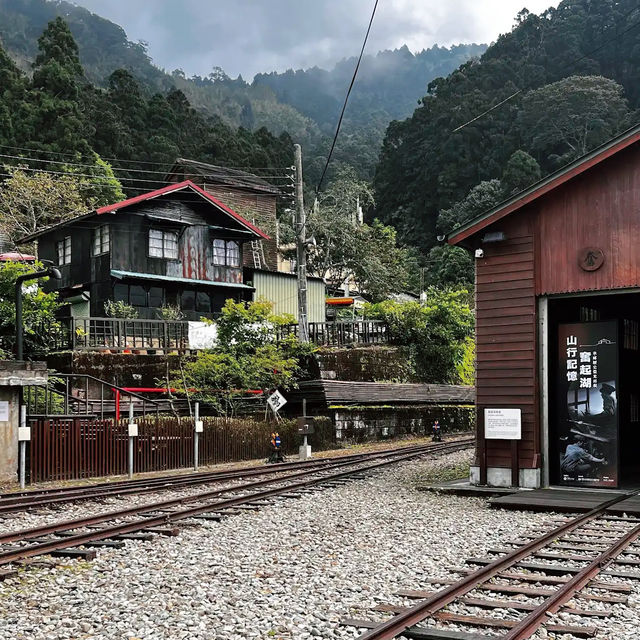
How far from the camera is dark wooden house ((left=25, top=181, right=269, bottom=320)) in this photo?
3394 cm

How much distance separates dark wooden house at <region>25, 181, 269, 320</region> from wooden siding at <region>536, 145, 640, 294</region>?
22.8m

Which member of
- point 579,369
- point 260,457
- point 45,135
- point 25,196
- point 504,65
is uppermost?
point 504,65

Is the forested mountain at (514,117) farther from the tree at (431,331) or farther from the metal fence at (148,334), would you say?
the metal fence at (148,334)

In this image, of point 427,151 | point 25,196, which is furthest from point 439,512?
point 427,151

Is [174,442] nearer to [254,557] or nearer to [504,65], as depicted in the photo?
[254,557]

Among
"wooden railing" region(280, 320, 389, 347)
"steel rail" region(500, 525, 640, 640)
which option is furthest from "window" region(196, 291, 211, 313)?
"steel rail" region(500, 525, 640, 640)

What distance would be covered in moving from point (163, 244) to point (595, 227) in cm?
2513

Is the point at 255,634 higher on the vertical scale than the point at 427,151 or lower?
lower

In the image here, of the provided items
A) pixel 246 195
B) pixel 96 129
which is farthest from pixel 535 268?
pixel 96 129

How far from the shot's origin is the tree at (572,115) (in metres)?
63.3

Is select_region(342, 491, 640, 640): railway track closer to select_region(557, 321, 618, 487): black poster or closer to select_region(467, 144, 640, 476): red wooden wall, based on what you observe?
select_region(557, 321, 618, 487): black poster

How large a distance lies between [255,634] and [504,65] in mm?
73777

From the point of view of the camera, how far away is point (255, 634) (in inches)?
227

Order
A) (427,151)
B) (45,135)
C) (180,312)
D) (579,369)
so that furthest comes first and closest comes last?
(427,151), (45,135), (180,312), (579,369)
